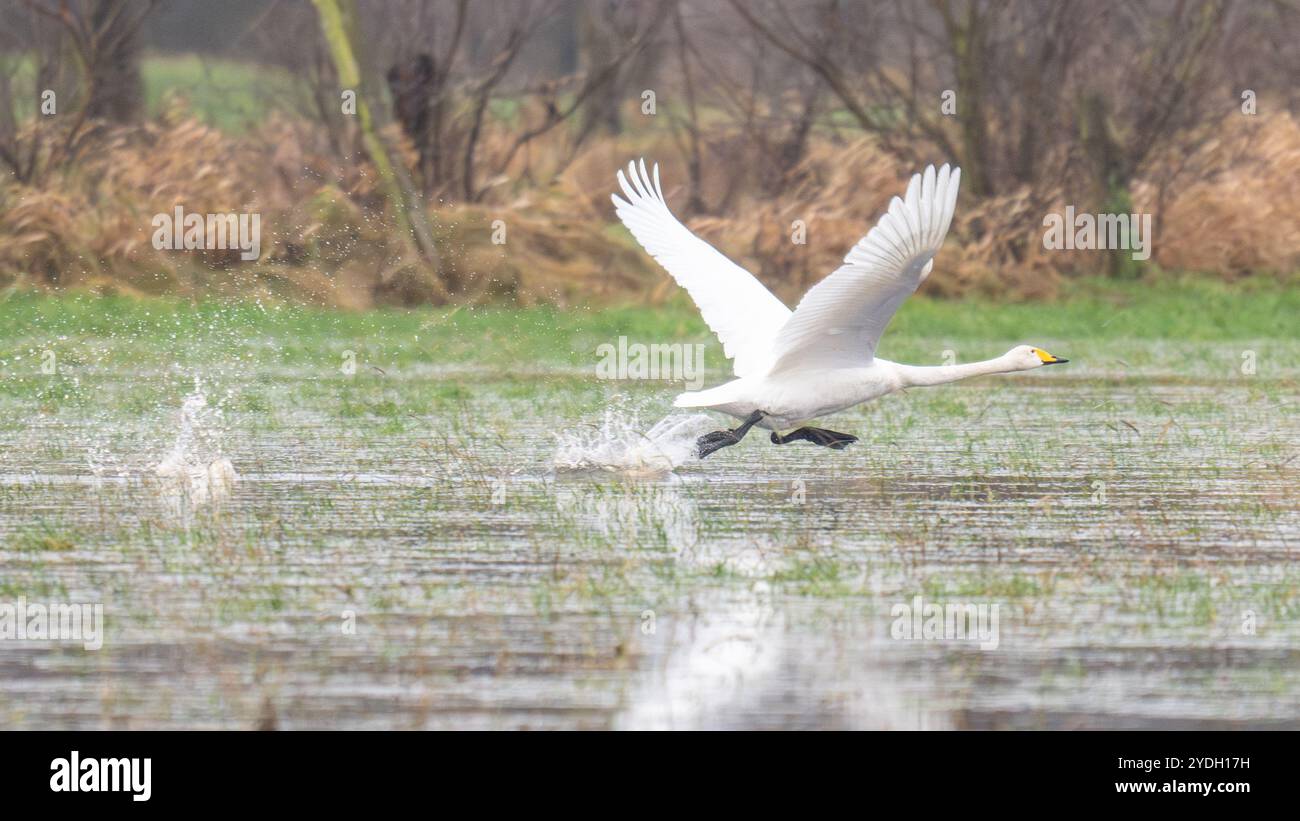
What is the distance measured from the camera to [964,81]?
22328 mm

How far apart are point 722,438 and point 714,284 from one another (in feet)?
2.78

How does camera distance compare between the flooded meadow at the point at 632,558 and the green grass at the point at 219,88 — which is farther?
the green grass at the point at 219,88

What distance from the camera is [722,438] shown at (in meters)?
11.1

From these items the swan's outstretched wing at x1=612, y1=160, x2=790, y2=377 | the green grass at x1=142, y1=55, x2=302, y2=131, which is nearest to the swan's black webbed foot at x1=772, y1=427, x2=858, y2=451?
the swan's outstretched wing at x1=612, y1=160, x2=790, y2=377

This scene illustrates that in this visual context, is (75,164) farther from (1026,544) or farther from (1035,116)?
(1026,544)
